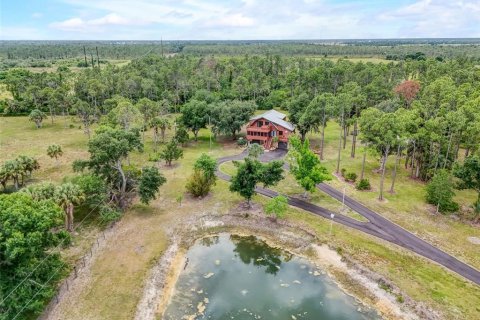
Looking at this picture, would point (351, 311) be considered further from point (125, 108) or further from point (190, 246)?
point (125, 108)

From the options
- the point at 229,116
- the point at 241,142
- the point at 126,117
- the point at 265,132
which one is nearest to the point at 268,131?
the point at 265,132

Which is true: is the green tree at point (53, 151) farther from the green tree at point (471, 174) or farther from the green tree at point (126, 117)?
the green tree at point (471, 174)

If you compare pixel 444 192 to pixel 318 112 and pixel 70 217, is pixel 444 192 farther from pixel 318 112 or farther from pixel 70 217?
pixel 70 217

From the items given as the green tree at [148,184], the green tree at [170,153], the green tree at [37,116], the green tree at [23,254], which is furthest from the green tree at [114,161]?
the green tree at [37,116]

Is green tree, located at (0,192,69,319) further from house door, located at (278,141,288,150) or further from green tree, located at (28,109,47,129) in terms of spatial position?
green tree, located at (28,109,47,129)

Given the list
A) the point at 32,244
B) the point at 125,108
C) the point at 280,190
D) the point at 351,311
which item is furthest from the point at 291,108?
the point at 32,244

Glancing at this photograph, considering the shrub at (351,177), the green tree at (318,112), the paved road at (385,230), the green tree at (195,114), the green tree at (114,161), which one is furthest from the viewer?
the green tree at (195,114)

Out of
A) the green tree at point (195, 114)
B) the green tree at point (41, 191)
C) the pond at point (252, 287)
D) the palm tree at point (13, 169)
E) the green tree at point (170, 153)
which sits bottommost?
the pond at point (252, 287)
